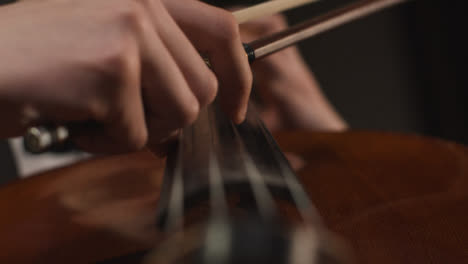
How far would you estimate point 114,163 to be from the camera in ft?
1.80

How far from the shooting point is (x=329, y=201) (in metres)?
0.40

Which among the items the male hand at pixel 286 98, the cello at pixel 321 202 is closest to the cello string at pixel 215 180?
the cello at pixel 321 202

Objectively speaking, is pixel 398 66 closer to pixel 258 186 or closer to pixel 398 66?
pixel 398 66

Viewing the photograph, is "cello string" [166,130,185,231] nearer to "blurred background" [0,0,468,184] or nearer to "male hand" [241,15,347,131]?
"male hand" [241,15,347,131]

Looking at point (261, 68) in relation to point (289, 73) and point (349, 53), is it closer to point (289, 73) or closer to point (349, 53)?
point (289, 73)

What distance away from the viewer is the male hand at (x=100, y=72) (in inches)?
10.2

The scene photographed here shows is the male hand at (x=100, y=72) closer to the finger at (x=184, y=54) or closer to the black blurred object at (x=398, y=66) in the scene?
the finger at (x=184, y=54)

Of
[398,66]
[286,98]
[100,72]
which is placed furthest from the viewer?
[398,66]

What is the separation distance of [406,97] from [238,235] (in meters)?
1.35

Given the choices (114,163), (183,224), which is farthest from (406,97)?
(183,224)

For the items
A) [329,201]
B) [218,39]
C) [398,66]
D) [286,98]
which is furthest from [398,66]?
[218,39]

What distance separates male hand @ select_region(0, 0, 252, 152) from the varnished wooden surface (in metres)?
0.13

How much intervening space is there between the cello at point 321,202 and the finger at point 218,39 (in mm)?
89

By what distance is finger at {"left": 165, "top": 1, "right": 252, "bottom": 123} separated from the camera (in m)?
0.31
